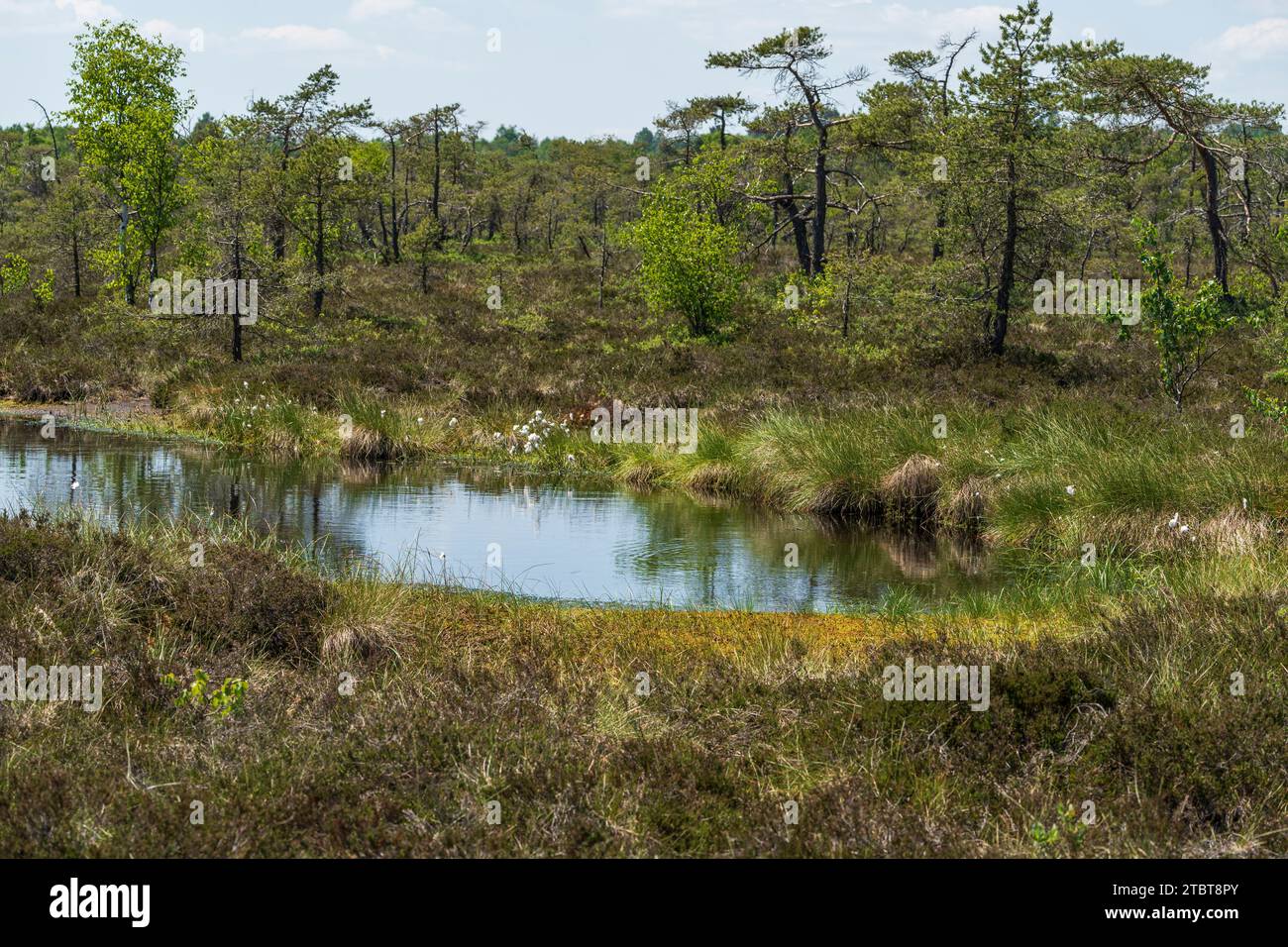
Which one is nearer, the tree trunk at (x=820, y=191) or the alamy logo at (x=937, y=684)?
the alamy logo at (x=937, y=684)

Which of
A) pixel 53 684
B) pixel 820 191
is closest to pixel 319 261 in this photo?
pixel 820 191

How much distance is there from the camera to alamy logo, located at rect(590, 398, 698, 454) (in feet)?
63.5

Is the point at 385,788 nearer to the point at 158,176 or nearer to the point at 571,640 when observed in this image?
the point at 571,640

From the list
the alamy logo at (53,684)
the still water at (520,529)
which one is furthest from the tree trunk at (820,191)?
the alamy logo at (53,684)

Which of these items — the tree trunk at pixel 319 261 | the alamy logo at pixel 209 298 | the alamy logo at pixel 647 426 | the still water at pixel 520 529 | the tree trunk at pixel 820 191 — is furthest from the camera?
the tree trunk at pixel 820 191

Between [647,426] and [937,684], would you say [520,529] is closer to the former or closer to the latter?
[647,426]

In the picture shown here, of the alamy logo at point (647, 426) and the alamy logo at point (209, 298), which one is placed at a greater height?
the alamy logo at point (209, 298)

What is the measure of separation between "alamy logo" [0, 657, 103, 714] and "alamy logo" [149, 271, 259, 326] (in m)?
22.6
